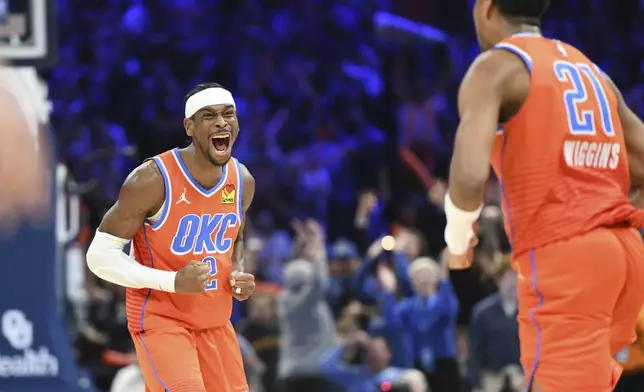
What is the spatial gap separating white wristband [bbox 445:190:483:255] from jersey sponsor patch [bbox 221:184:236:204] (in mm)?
1841

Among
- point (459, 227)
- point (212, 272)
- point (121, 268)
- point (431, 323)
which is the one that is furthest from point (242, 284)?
point (431, 323)

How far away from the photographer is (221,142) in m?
5.40

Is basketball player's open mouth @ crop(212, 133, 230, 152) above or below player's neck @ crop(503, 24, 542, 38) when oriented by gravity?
below

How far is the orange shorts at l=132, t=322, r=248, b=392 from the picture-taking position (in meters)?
5.10

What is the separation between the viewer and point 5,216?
933cm

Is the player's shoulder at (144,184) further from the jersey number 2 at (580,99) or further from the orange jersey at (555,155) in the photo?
the jersey number 2 at (580,99)

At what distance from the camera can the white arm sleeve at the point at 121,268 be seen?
5180mm

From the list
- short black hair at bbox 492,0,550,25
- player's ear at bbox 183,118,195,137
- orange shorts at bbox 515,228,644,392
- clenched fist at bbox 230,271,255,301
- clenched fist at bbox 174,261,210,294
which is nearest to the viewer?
orange shorts at bbox 515,228,644,392

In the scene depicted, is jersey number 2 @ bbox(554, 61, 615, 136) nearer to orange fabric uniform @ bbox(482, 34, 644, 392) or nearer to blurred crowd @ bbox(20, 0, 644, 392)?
orange fabric uniform @ bbox(482, 34, 644, 392)

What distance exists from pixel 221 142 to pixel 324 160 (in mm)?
11004

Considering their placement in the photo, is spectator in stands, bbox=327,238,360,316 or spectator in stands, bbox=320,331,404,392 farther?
spectator in stands, bbox=327,238,360,316

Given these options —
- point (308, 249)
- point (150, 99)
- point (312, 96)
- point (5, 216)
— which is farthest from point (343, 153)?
point (5, 216)

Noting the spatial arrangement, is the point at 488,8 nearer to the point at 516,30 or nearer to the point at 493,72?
the point at 516,30

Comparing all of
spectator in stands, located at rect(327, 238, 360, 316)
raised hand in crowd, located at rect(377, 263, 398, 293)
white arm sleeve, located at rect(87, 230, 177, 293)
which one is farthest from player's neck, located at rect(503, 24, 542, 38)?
spectator in stands, located at rect(327, 238, 360, 316)
